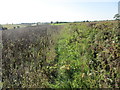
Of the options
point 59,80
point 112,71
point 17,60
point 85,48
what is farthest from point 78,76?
point 17,60

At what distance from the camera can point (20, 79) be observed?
15.0 feet

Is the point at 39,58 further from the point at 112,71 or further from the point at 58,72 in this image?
the point at 112,71

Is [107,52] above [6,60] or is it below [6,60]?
above

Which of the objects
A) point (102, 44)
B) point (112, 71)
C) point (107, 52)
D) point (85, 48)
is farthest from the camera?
point (85, 48)

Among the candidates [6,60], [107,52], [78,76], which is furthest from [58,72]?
[6,60]

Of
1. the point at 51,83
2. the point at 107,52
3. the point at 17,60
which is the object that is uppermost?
the point at 107,52

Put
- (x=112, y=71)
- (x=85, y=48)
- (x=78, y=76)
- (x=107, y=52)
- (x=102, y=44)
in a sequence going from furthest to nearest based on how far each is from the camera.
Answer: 1. (x=85, y=48)
2. (x=102, y=44)
3. (x=107, y=52)
4. (x=78, y=76)
5. (x=112, y=71)

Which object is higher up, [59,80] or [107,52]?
[107,52]

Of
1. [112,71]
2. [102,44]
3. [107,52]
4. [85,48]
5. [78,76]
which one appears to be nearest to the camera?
[112,71]

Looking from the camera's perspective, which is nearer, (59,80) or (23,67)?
(59,80)

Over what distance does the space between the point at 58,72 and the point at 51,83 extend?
0.61 metres

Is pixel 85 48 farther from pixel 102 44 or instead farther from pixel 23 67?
pixel 23 67

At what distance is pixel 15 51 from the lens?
662cm

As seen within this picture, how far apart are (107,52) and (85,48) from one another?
1.53 metres
